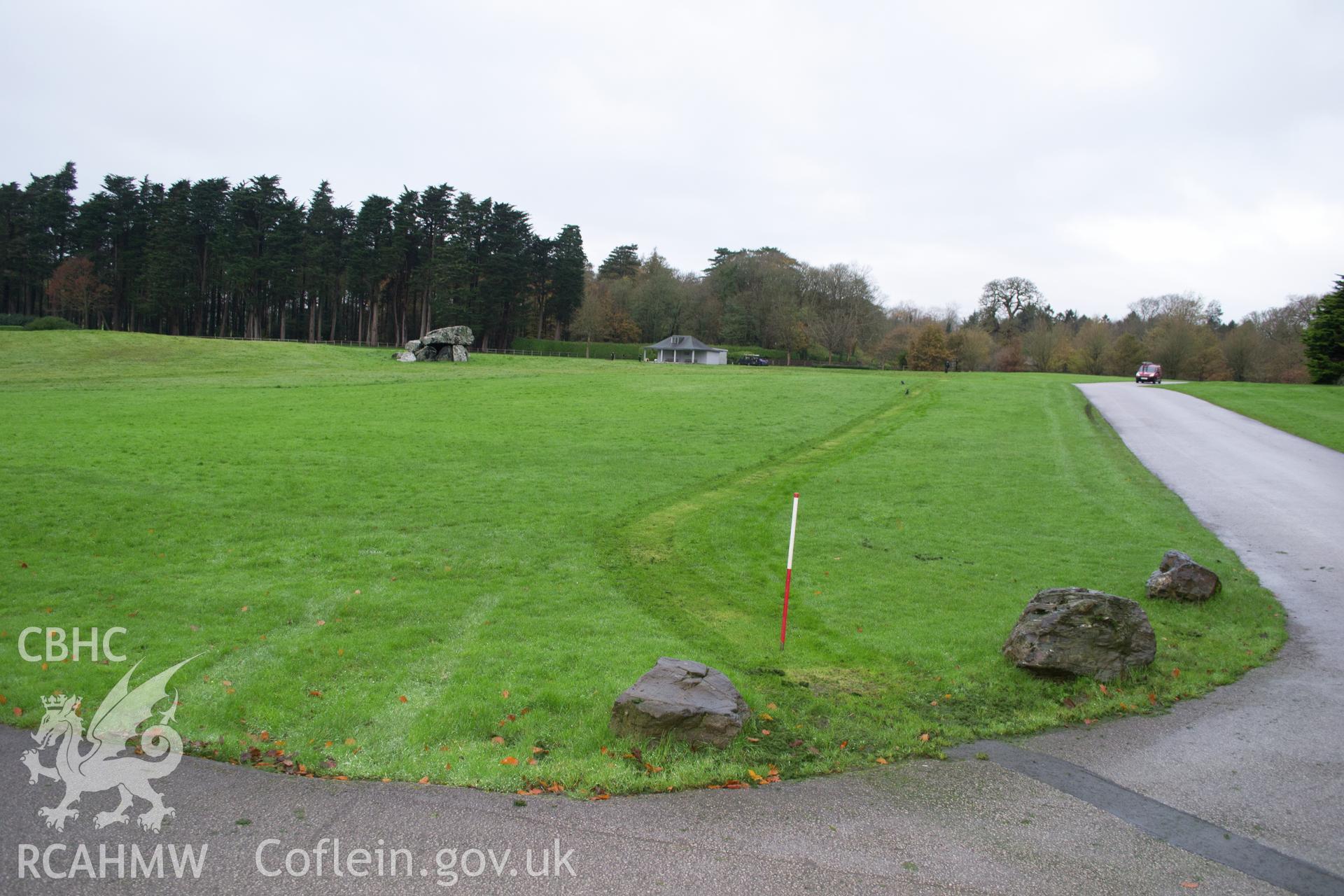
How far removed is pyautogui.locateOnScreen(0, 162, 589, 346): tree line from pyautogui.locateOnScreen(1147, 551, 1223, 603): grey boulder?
256 feet

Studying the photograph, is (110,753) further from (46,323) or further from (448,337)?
(46,323)

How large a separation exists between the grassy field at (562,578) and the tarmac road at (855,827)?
1.57 feet

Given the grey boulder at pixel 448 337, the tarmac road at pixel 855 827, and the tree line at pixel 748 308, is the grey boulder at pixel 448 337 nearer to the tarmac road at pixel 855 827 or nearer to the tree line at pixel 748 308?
the tree line at pixel 748 308

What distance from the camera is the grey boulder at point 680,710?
22.8 ft

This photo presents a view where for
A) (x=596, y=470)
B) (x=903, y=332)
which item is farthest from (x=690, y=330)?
(x=596, y=470)

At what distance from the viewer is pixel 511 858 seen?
5.21 meters

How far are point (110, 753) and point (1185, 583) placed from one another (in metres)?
13.5

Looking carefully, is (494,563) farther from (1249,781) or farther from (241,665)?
(1249,781)

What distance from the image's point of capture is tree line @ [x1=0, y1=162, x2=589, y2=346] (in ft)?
270

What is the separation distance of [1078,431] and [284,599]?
2854 cm

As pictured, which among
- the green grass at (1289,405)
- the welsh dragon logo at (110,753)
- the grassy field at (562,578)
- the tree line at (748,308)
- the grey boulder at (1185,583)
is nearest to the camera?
the welsh dragon logo at (110,753)

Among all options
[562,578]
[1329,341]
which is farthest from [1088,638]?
[1329,341]

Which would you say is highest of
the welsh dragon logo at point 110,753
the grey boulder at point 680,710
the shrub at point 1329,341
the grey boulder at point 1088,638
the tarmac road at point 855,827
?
the shrub at point 1329,341

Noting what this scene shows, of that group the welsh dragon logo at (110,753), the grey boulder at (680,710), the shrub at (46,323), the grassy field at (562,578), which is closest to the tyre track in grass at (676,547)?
the grassy field at (562,578)
